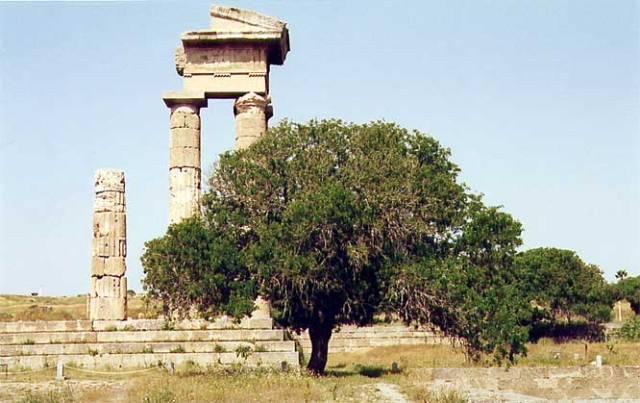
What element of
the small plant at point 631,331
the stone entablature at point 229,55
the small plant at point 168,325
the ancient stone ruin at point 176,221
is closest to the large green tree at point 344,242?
the ancient stone ruin at point 176,221

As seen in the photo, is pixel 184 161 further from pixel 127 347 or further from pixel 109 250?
pixel 127 347

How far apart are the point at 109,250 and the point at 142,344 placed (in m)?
3.59

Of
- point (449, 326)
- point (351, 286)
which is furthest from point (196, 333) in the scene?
point (449, 326)

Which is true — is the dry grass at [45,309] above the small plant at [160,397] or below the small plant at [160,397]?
above

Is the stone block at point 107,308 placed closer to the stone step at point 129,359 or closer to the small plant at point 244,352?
the stone step at point 129,359

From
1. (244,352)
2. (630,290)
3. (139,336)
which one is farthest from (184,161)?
(630,290)

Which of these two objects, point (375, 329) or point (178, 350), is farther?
point (375, 329)

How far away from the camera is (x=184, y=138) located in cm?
3053

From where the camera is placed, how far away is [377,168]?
2377 centimetres

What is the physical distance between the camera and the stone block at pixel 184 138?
3050 centimetres

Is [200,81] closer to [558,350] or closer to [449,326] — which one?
[449,326]

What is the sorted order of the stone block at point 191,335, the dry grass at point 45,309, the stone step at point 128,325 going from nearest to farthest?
the stone block at point 191,335 < the stone step at point 128,325 < the dry grass at point 45,309

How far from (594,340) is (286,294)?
2699 centimetres

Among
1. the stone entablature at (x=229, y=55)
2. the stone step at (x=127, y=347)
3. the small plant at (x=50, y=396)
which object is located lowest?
the small plant at (x=50, y=396)
